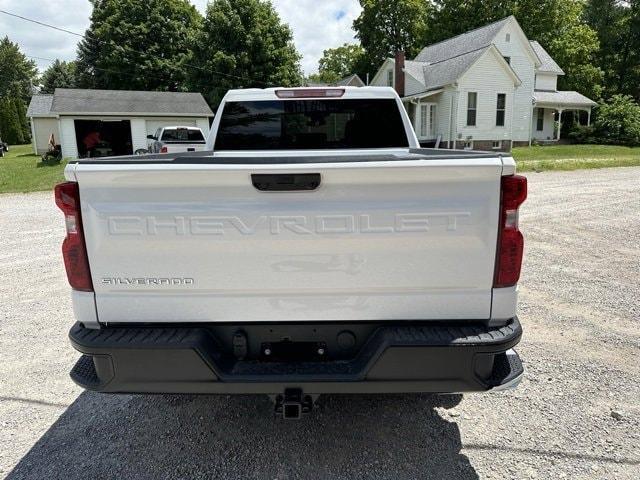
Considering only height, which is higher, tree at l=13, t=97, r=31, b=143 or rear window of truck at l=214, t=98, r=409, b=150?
tree at l=13, t=97, r=31, b=143

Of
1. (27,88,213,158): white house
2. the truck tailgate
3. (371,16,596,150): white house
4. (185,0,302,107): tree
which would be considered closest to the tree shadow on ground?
the truck tailgate

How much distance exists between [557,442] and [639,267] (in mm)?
4549

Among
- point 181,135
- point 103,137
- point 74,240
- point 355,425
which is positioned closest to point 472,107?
point 181,135

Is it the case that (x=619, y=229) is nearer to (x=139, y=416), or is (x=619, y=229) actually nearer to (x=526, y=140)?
(x=139, y=416)

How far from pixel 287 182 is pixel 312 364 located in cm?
91

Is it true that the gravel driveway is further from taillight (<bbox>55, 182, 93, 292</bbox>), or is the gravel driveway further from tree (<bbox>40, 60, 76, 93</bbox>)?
tree (<bbox>40, 60, 76, 93</bbox>)

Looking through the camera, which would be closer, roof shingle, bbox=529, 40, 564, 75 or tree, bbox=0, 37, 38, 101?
roof shingle, bbox=529, 40, 564, 75

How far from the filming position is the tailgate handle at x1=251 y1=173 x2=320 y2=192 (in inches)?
88.7

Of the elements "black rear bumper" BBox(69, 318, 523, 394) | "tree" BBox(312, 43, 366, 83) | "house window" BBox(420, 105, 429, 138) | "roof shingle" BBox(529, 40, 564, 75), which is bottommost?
"black rear bumper" BBox(69, 318, 523, 394)

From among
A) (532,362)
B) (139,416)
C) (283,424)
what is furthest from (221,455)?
(532,362)

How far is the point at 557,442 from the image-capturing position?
9.50ft

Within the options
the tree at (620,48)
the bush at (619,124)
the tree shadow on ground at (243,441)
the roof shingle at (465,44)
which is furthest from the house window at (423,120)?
the tree shadow on ground at (243,441)

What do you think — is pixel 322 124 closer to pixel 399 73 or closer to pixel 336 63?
pixel 399 73

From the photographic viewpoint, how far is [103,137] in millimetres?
30328
